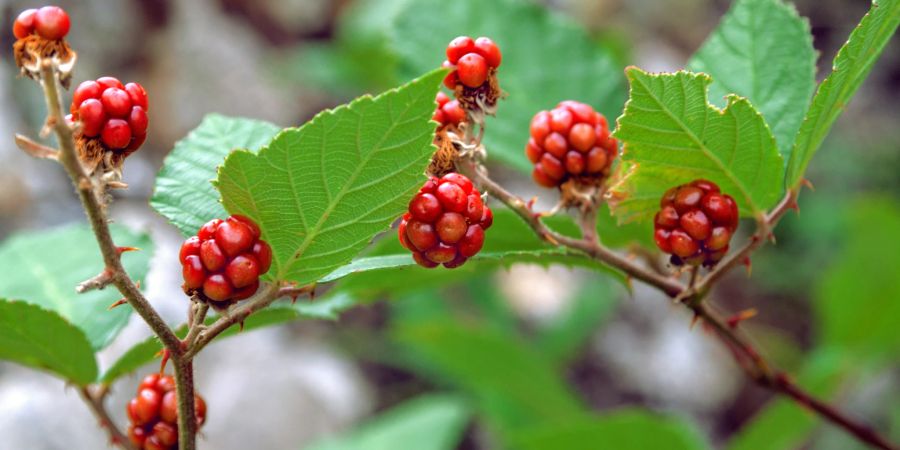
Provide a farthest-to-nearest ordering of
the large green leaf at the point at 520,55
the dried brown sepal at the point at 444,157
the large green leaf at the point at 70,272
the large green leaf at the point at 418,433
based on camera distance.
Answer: the large green leaf at the point at 418,433 < the large green leaf at the point at 520,55 < the large green leaf at the point at 70,272 < the dried brown sepal at the point at 444,157

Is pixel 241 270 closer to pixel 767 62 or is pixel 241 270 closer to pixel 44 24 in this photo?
pixel 44 24

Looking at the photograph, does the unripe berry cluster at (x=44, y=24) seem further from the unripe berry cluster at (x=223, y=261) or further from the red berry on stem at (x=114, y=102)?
the unripe berry cluster at (x=223, y=261)

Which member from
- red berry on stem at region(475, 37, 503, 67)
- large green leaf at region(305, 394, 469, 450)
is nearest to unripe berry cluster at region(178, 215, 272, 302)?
red berry on stem at region(475, 37, 503, 67)

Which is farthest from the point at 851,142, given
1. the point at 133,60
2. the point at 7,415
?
the point at 7,415

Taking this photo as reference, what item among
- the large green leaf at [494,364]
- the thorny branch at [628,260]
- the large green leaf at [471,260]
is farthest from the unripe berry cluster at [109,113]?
the large green leaf at [494,364]

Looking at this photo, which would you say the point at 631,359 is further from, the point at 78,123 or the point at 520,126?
the point at 78,123

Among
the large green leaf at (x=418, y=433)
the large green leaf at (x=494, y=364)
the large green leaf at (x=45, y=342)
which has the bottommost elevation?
the large green leaf at (x=418, y=433)
